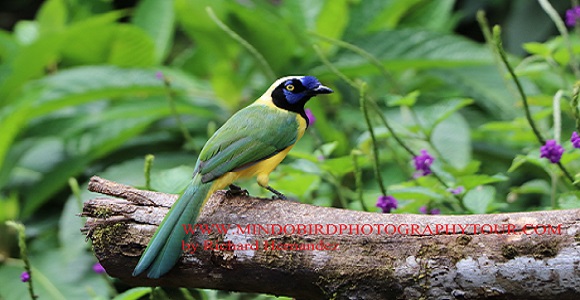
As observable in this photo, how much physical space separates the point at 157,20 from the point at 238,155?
2.86 m

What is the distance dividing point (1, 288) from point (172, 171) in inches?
48.3

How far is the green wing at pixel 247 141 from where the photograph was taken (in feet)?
5.82

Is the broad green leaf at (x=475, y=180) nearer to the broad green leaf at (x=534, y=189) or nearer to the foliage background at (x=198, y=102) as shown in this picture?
the broad green leaf at (x=534, y=189)

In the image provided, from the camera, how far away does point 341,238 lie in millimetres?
1581

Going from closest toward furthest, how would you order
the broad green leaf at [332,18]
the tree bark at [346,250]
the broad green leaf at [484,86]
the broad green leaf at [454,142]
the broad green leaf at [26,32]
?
the tree bark at [346,250]
the broad green leaf at [454,142]
the broad green leaf at [484,86]
the broad green leaf at [332,18]
the broad green leaf at [26,32]

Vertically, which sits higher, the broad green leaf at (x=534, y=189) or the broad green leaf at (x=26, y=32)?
the broad green leaf at (x=534, y=189)

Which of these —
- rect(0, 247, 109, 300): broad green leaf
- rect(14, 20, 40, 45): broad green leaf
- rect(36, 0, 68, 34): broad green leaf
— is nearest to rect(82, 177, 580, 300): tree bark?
rect(0, 247, 109, 300): broad green leaf

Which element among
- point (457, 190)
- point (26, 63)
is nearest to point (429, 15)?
point (26, 63)

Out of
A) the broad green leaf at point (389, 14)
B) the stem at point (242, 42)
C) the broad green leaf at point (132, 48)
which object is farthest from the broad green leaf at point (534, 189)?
the broad green leaf at point (132, 48)

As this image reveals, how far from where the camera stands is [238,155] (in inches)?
70.6

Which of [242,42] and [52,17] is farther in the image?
[52,17]

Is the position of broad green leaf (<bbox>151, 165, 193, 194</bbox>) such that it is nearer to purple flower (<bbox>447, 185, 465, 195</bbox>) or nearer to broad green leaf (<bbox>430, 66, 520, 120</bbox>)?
purple flower (<bbox>447, 185, 465, 195</bbox>)

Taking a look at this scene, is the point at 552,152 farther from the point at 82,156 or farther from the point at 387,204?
the point at 82,156

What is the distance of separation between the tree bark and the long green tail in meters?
0.03
